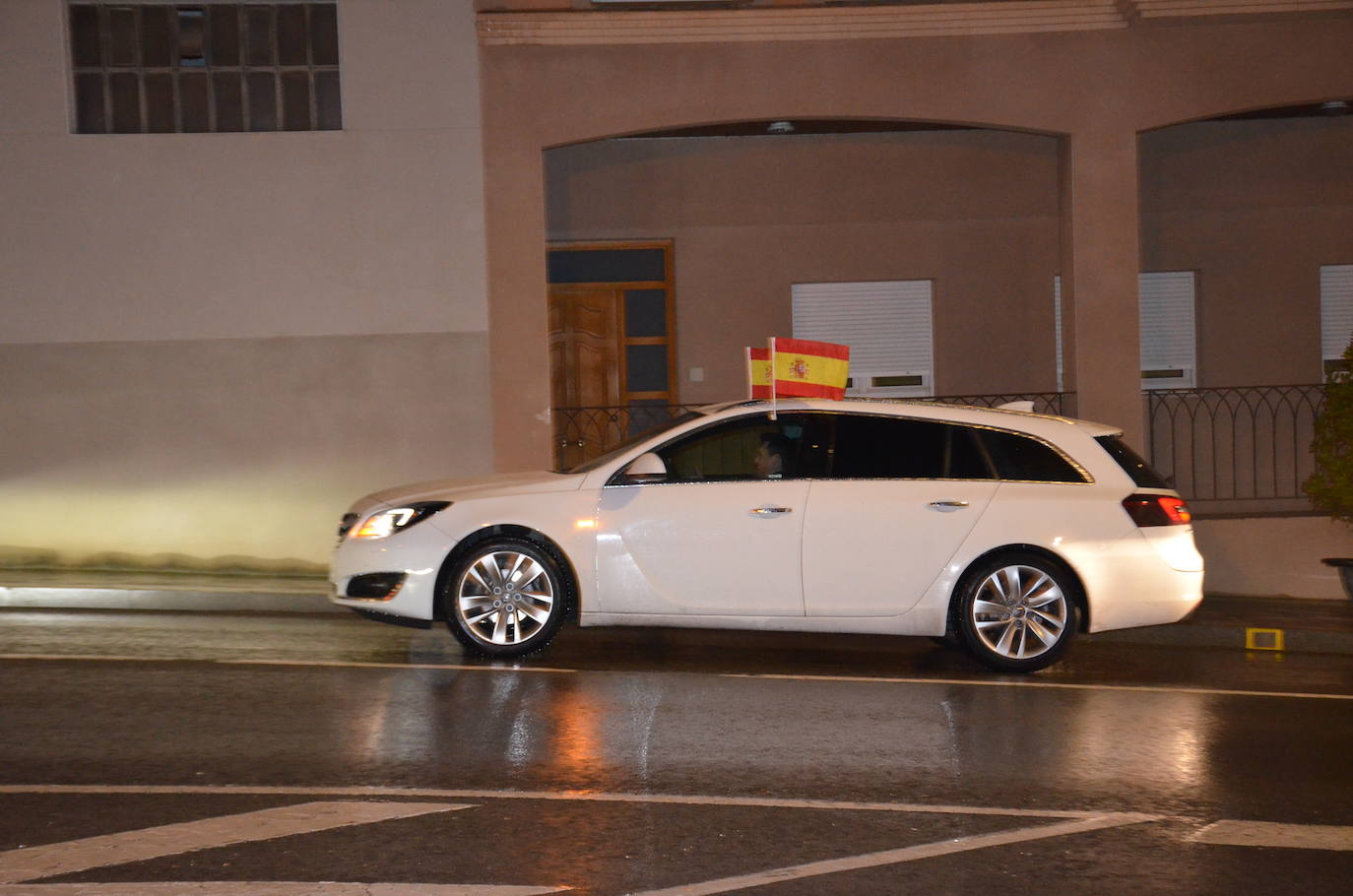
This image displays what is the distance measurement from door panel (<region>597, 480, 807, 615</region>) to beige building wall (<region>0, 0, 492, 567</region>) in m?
4.54

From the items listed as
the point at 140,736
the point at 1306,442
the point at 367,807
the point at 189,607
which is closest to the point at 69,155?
the point at 189,607

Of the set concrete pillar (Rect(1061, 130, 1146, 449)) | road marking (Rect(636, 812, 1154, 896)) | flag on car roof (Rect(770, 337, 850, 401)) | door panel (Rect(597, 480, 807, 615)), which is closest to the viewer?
road marking (Rect(636, 812, 1154, 896))

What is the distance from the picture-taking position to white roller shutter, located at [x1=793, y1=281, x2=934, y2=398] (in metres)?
15.2

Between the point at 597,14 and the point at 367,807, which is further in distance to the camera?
the point at 597,14

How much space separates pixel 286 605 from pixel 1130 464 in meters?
6.19

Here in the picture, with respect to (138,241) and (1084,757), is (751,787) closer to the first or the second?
(1084,757)

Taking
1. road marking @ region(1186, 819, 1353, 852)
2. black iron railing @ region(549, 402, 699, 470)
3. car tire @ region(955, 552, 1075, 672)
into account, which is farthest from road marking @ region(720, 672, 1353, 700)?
black iron railing @ region(549, 402, 699, 470)

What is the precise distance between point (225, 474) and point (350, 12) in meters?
4.33

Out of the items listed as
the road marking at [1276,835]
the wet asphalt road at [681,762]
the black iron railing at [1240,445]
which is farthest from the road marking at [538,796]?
the black iron railing at [1240,445]

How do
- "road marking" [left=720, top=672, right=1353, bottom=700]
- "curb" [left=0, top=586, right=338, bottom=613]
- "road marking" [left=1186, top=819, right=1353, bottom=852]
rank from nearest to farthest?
"road marking" [left=1186, top=819, right=1353, bottom=852], "road marking" [left=720, top=672, right=1353, bottom=700], "curb" [left=0, top=586, right=338, bottom=613]

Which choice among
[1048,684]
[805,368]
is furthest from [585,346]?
[1048,684]

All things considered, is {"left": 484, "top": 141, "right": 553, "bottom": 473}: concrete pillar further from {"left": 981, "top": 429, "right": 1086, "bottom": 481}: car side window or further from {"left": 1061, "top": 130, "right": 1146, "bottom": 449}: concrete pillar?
{"left": 981, "top": 429, "right": 1086, "bottom": 481}: car side window

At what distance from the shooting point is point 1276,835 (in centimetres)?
529

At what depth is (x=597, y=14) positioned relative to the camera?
41.5 ft
